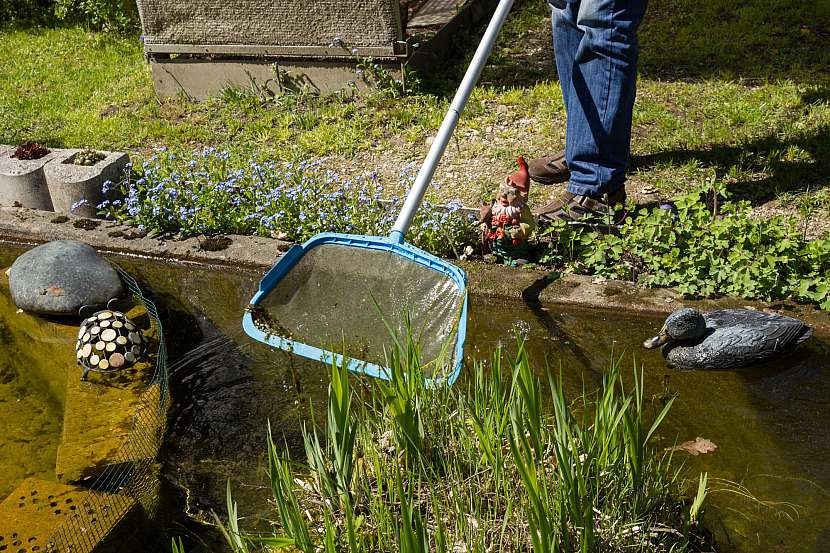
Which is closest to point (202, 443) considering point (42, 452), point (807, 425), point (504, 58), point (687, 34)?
point (42, 452)

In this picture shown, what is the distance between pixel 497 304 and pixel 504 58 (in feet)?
10.9

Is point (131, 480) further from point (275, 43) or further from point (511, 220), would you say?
point (275, 43)

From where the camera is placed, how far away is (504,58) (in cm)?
664

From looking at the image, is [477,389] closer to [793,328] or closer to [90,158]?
[793,328]

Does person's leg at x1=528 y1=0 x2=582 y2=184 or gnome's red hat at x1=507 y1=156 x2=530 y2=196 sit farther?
person's leg at x1=528 y1=0 x2=582 y2=184

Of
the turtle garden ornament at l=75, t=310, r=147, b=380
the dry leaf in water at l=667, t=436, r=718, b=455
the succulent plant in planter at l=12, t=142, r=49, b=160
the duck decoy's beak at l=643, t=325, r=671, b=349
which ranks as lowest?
the dry leaf in water at l=667, t=436, r=718, b=455

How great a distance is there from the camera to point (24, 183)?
4812mm

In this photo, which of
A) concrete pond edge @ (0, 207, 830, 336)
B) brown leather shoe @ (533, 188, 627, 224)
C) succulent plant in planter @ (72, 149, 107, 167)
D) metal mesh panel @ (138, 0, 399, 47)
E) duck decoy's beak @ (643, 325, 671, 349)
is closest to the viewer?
duck decoy's beak @ (643, 325, 671, 349)

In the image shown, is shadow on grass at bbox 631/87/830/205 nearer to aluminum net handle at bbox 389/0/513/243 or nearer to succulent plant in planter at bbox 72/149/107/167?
aluminum net handle at bbox 389/0/513/243

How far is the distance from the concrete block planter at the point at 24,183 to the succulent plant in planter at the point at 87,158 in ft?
0.51

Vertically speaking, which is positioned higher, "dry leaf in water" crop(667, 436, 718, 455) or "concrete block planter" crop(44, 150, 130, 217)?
"concrete block planter" crop(44, 150, 130, 217)

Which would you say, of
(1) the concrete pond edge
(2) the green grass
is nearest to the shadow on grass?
(2) the green grass

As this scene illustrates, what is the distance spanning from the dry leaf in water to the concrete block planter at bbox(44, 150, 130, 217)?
3301 mm

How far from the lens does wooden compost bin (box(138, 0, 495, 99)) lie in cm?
586
